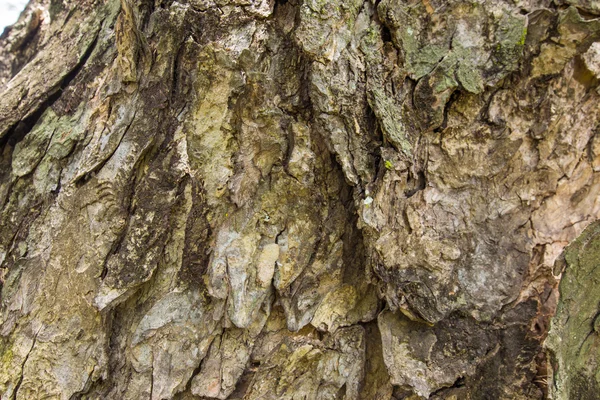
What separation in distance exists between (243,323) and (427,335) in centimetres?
84

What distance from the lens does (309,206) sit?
6.56 feet

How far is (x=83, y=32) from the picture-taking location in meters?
2.37

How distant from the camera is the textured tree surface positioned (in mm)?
1701

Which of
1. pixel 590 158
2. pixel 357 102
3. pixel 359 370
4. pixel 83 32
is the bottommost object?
pixel 359 370

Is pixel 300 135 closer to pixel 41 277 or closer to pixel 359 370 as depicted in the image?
pixel 359 370

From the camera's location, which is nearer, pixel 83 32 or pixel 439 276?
pixel 439 276

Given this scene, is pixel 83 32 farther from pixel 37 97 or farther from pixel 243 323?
pixel 243 323

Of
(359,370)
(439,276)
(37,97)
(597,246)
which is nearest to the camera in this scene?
(597,246)

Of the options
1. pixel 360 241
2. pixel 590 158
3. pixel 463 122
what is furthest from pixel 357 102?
pixel 590 158

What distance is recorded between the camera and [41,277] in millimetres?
2008

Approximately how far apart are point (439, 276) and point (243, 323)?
91cm

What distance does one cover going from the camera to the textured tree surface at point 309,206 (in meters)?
1.70

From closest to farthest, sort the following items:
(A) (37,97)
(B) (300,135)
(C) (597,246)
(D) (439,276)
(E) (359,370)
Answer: (C) (597,246)
(D) (439,276)
(B) (300,135)
(E) (359,370)
(A) (37,97)

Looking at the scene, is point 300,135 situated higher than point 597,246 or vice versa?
point 597,246
